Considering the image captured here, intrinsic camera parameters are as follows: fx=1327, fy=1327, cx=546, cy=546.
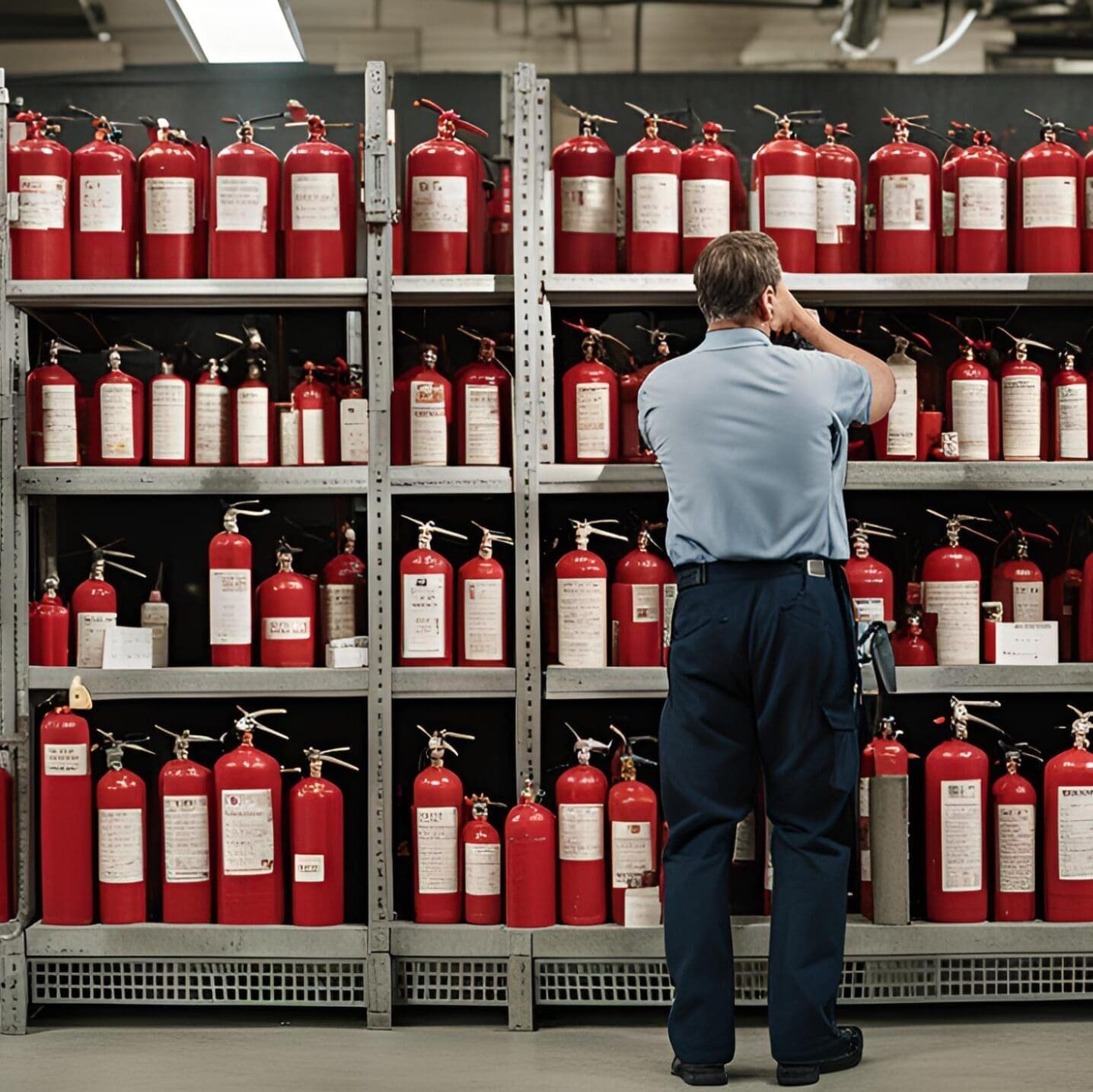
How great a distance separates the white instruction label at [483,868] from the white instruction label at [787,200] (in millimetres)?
1532

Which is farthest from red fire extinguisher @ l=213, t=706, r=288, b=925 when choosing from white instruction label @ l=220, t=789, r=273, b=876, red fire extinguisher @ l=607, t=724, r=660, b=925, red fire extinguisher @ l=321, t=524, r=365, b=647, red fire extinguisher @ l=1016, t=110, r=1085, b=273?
red fire extinguisher @ l=1016, t=110, r=1085, b=273

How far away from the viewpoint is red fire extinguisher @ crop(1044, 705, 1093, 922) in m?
2.97

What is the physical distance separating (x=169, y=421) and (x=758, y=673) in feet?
4.86

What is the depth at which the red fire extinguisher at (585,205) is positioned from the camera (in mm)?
3049

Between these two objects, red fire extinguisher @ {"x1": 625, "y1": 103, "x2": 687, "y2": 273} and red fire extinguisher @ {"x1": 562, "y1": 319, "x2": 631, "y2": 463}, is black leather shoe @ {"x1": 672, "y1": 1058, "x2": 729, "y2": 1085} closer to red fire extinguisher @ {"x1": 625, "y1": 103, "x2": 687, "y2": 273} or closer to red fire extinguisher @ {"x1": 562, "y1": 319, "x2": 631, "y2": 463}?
red fire extinguisher @ {"x1": 562, "y1": 319, "x2": 631, "y2": 463}

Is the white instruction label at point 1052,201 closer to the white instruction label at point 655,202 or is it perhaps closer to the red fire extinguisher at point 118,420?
the white instruction label at point 655,202

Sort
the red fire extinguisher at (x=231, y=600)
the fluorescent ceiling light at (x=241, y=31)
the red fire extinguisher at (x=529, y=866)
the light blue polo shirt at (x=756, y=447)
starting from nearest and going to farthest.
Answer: the light blue polo shirt at (x=756, y=447)
the red fire extinguisher at (x=529, y=866)
the red fire extinguisher at (x=231, y=600)
the fluorescent ceiling light at (x=241, y=31)

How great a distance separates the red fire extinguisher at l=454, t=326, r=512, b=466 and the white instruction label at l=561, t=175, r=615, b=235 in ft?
1.13

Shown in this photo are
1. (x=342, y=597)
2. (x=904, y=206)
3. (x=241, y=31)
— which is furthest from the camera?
(x=241, y=31)

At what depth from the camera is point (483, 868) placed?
2980mm

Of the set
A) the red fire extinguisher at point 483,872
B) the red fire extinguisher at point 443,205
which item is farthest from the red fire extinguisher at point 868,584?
the red fire extinguisher at point 443,205

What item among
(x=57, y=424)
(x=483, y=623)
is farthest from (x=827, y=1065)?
(x=57, y=424)

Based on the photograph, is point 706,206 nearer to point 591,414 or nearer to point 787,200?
point 787,200

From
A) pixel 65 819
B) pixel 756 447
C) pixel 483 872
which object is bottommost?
pixel 483 872
